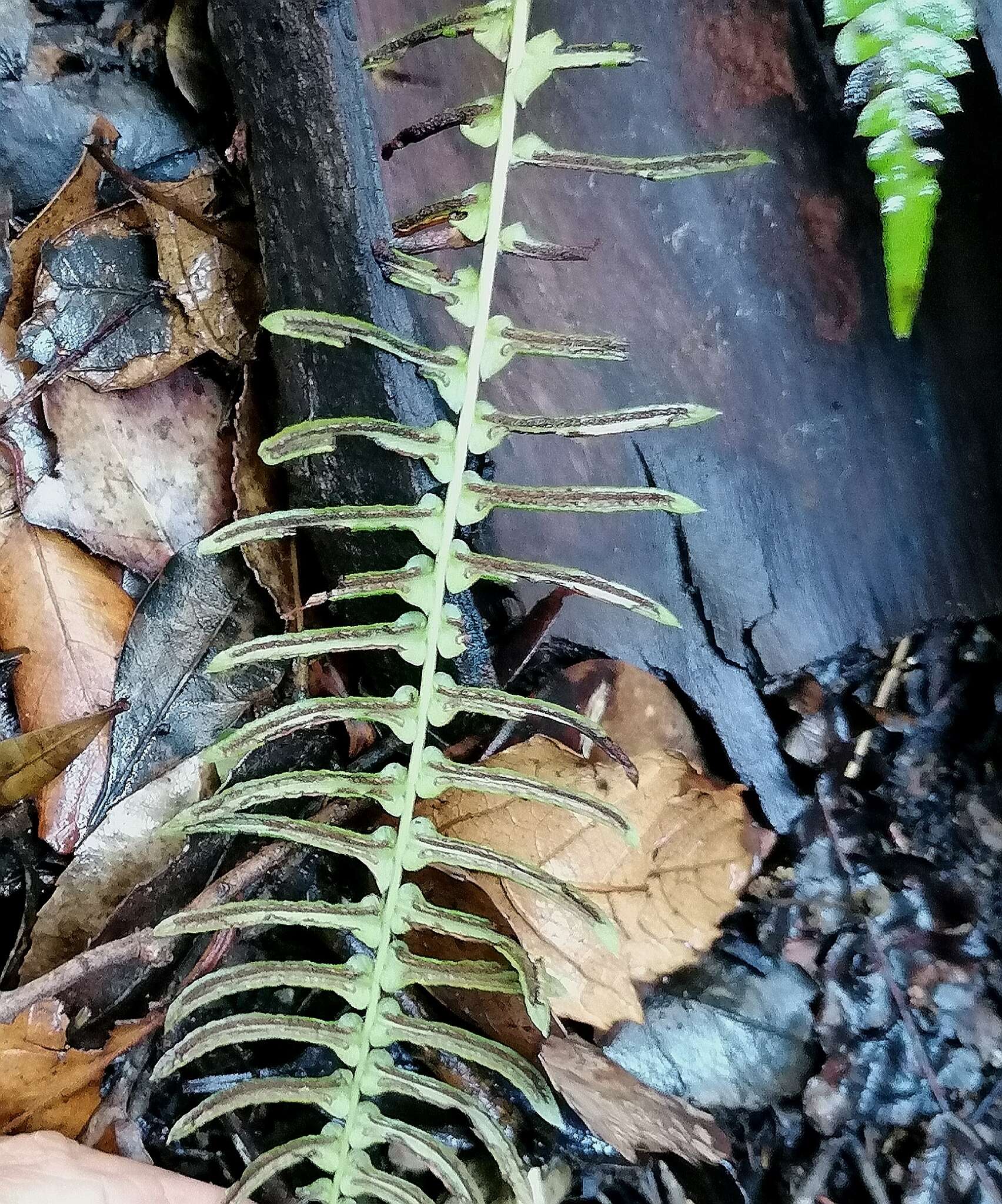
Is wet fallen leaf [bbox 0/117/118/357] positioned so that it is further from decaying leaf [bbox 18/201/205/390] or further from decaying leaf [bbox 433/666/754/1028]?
decaying leaf [bbox 433/666/754/1028]

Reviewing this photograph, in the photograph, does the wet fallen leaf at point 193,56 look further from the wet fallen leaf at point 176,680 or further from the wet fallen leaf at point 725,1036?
the wet fallen leaf at point 725,1036

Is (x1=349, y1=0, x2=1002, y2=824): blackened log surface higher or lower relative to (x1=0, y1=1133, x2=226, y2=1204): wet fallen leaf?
higher

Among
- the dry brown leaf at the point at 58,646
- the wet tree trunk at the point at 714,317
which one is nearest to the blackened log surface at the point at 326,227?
the wet tree trunk at the point at 714,317

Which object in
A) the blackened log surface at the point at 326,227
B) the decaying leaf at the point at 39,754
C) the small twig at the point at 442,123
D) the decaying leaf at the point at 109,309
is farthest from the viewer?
the decaying leaf at the point at 109,309

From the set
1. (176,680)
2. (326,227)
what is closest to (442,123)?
(326,227)

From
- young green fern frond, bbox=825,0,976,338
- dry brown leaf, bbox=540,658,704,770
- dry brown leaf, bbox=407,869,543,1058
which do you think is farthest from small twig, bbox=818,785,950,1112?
young green fern frond, bbox=825,0,976,338

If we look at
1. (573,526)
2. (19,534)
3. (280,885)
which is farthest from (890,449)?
(19,534)
